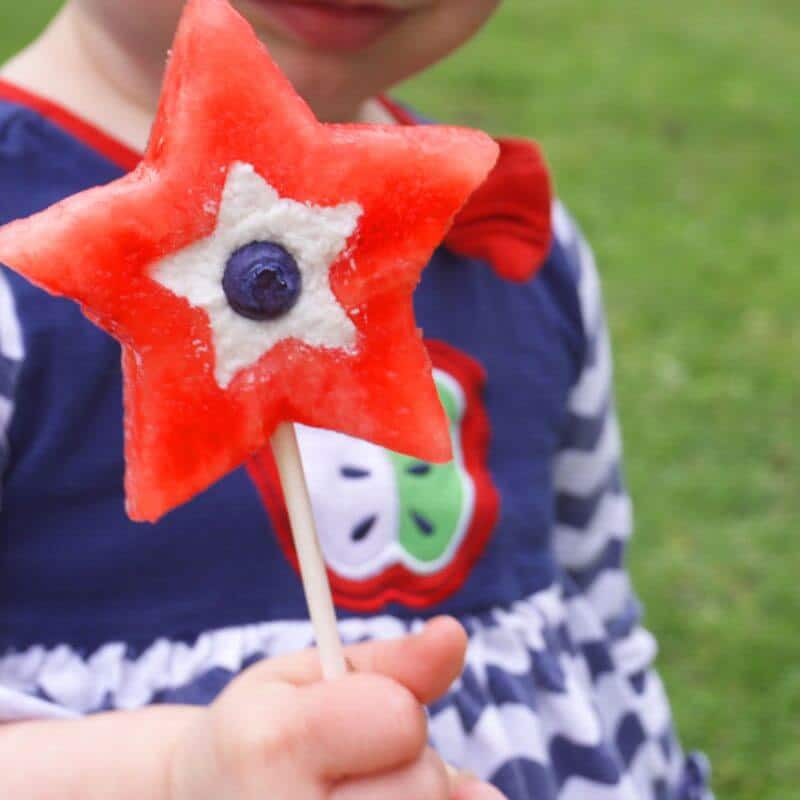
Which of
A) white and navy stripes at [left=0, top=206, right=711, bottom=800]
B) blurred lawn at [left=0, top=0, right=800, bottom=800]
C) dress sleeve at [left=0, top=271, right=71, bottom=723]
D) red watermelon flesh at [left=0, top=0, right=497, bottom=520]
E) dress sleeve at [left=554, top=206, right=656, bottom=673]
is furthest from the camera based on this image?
blurred lawn at [left=0, top=0, right=800, bottom=800]

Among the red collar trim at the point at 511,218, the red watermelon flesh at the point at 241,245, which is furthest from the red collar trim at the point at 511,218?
the red watermelon flesh at the point at 241,245

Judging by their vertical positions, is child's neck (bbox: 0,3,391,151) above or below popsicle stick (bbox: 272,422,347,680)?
above

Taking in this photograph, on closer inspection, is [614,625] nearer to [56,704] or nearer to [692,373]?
[56,704]

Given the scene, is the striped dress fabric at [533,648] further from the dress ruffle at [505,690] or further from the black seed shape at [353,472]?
the black seed shape at [353,472]

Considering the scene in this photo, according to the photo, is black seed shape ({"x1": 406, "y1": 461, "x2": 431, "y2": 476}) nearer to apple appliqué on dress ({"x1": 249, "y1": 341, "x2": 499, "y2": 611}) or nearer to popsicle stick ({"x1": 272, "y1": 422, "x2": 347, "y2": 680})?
apple appliqué on dress ({"x1": 249, "y1": 341, "x2": 499, "y2": 611})

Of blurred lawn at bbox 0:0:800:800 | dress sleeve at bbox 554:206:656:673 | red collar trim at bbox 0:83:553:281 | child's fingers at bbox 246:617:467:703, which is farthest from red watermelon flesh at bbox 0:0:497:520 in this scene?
blurred lawn at bbox 0:0:800:800

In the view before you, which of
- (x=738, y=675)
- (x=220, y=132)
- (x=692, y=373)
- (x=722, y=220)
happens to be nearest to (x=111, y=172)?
(x=220, y=132)
